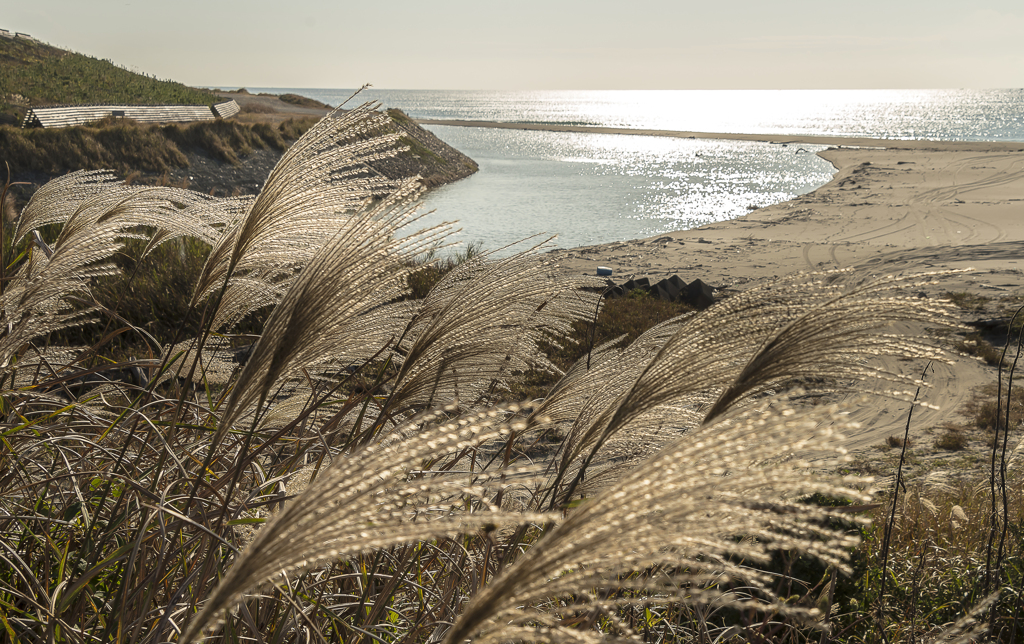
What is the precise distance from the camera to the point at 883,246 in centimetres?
1944

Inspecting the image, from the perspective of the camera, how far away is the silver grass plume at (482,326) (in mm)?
1508

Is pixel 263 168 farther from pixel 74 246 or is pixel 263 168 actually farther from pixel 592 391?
pixel 592 391

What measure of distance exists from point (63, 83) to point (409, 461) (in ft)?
146

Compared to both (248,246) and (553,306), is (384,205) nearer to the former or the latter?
(248,246)

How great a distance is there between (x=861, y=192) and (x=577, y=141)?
4111cm

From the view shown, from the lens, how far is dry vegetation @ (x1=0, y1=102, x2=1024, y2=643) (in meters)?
0.65

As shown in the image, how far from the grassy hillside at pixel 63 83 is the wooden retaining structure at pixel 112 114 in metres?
1.96

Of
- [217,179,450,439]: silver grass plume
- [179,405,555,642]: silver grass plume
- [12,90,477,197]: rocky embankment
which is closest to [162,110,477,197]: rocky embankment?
[12,90,477,197]: rocky embankment

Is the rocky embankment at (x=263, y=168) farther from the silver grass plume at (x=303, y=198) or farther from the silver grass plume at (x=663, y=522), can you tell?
the silver grass plume at (x=663, y=522)

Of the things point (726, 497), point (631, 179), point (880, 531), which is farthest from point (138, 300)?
point (631, 179)

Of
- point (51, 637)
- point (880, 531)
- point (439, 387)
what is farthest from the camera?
point (880, 531)

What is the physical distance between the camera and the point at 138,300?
21.5ft

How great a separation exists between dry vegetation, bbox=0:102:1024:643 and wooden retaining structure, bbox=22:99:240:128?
23.2 metres

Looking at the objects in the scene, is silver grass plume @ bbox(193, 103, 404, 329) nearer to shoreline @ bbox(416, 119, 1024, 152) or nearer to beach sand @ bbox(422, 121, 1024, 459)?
beach sand @ bbox(422, 121, 1024, 459)
